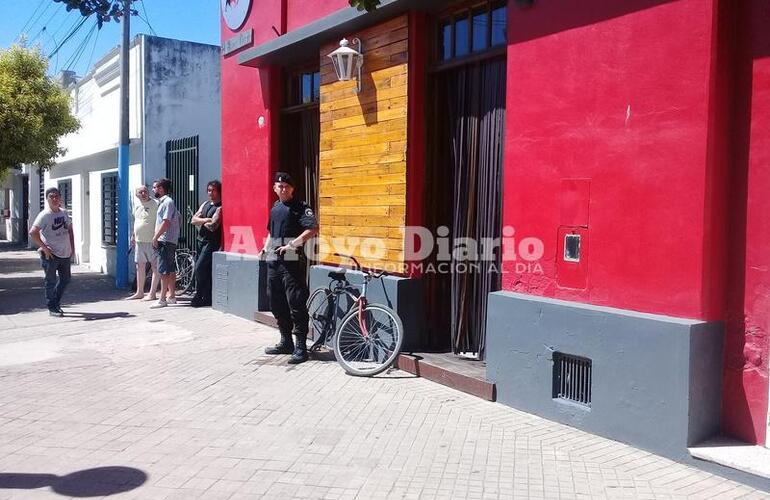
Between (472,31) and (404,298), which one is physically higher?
(472,31)

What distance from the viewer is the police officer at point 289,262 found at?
689cm

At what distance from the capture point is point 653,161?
4.43 m

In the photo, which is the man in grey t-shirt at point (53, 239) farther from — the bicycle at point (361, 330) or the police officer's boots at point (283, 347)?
the bicycle at point (361, 330)

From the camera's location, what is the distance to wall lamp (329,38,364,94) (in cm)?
693

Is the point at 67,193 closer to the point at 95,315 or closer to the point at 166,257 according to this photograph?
the point at 166,257

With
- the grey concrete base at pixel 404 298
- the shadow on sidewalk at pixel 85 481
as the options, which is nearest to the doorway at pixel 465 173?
the grey concrete base at pixel 404 298

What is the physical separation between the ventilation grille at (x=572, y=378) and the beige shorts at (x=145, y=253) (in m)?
7.69

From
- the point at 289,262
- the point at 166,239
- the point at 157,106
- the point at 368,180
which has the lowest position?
the point at 289,262

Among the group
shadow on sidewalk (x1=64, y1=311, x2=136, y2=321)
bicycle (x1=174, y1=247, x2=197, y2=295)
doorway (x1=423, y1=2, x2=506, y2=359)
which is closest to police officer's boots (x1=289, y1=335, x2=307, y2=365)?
doorway (x1=423, y1=2, x2=506, y2=359)

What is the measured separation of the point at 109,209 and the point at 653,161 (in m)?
13.3

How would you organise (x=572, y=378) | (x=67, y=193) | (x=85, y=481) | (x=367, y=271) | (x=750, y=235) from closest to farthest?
(x=85, y=481), (x=750, y=235), (x=572, y=378), (x=367, y=271), (x=67, y=193)

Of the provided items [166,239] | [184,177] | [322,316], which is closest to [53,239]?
[166,239]

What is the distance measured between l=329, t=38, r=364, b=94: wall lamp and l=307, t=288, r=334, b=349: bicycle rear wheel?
2205 millimetres

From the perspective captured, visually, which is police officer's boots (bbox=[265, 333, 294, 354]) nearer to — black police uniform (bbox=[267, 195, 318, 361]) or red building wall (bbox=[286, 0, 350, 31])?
black police uniform (bbox=[267, 195, 318, 361])
